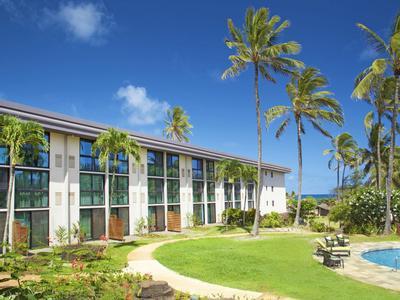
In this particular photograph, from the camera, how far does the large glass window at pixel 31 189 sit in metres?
19.3

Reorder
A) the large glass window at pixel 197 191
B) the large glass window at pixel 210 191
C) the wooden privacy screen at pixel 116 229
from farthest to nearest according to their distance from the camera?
the large glass window at pixel 210 191
the large glass window at pixel 197 191
the wooden privacy screen at pixel 116 229

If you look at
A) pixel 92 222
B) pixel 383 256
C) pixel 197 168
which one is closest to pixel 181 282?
pixel 383 256

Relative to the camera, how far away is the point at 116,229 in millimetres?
24203

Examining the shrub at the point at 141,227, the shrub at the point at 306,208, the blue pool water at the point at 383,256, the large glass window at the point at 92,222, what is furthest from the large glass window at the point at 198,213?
the blue pool water at the point at 383,256

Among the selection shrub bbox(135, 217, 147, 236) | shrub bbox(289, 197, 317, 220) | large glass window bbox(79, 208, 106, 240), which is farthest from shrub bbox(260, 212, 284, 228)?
large glass window bbox(79, 208, 106, 240)

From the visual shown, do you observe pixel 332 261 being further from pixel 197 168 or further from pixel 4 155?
pixel 197 168

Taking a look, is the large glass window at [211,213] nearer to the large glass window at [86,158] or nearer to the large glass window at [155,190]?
the large glass window at [155,190]

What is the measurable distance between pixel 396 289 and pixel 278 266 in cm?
449

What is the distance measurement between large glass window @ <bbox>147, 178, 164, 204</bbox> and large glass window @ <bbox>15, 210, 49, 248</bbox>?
9648mm

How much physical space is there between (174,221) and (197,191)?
5841 millimetres

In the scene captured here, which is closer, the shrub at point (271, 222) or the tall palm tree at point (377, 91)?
the tall palm tree at point (377, 91)

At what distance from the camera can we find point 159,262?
52.2ft

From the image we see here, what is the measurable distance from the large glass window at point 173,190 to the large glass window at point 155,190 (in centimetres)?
91

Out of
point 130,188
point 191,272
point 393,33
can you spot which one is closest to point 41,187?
point 130,188
